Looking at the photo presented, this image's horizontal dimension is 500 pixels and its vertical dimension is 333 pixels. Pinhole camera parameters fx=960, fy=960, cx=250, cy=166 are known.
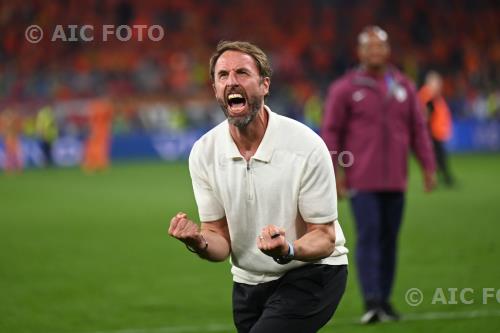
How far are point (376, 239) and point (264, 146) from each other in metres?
3.60

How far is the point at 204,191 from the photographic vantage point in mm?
4711

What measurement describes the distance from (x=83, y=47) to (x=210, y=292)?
3075 centimetres

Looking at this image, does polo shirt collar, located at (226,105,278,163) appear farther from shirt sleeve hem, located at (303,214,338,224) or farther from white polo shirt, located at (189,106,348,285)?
shirt sleeve hem, located at (303,214,338,224)

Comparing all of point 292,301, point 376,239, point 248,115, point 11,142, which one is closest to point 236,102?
point 248,115

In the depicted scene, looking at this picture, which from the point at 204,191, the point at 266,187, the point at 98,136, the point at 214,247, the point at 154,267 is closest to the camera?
the point at 266,187

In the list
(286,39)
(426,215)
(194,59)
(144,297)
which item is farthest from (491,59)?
(144,297)

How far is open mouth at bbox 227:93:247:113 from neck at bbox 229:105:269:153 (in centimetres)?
18

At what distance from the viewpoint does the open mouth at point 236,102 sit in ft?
14.3

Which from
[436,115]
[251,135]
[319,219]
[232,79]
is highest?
[436,115]

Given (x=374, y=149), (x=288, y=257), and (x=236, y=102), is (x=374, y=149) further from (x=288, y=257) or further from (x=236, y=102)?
(x=288, y=257)

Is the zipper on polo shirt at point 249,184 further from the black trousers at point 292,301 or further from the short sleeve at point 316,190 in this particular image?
the black trousers at point 292,301

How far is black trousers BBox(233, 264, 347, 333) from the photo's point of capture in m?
4.50

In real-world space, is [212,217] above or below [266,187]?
below

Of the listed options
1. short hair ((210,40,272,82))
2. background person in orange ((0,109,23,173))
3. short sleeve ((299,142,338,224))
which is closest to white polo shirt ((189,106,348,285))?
short sleeve ((299,142,338,224))
